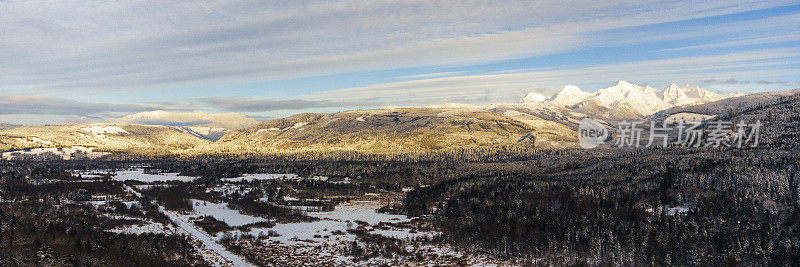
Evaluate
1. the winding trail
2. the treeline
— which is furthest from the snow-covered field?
the treeline

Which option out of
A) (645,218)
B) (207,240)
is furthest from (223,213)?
(645,218)

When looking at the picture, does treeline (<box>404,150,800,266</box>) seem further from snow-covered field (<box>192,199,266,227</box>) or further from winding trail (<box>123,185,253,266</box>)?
snow-covered field (<box>192,199,266,227</box>)

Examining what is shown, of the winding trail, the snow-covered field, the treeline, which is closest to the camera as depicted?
the winding trail

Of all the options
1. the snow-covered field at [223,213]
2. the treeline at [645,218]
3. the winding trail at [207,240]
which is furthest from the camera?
the snow-covered field at [223,213]

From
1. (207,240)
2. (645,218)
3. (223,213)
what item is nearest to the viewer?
(207,240)

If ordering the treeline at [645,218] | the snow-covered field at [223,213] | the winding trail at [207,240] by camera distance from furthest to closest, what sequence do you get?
the snow-covered field at [223,213] < the treeline at [645,218] < the winding trail at [207,240]

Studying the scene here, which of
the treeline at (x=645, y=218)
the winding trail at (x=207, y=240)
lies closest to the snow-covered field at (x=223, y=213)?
the winding trail at (x=207, y=240)

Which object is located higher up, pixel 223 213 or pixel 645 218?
pixel 645 218

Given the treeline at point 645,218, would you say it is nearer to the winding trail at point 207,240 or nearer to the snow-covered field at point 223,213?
the winding trail at point 207,240

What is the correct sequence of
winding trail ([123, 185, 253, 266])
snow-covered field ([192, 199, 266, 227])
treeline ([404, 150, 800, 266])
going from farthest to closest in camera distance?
1. snow-covered field ([192, 199, 266, 227])
2. treeline ([404, 150, 800, 266])
3. winding trail ([123, 185, 253, 266])

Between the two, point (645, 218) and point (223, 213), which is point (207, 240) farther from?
point (645, 218)

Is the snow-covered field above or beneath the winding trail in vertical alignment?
beneath

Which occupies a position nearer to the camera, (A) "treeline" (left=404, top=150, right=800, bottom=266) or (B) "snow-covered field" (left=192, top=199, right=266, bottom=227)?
(A) "treeline" (left=404, top=150, right=800, bottom=266)
